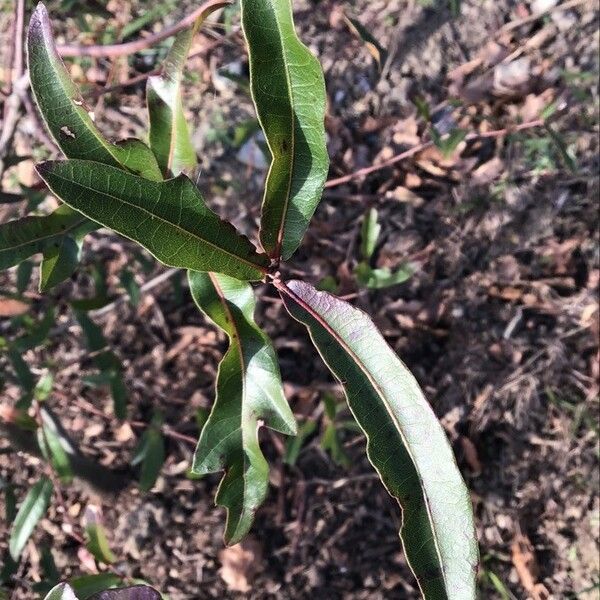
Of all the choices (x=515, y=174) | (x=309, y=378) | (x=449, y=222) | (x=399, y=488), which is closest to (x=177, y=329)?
(x=309, y=378)

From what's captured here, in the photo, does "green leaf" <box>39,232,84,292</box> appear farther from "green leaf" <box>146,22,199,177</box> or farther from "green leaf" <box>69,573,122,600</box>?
"green leaf" <box>69,573,122,600</box>

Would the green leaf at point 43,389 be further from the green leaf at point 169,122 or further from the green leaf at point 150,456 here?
the green leaf at point 169,122

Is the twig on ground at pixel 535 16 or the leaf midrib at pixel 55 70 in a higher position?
the twig on ground at pixel 535 16

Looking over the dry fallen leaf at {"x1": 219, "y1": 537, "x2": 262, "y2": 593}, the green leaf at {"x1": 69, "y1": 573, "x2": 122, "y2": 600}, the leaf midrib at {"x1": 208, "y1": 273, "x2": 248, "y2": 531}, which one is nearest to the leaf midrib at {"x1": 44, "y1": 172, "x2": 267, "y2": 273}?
the leaf midrib at {"x1": 208, "y1": 273, "x2": 248, "y2": 531}

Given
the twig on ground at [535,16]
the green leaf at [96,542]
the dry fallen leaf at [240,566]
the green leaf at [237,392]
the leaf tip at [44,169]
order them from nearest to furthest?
1. the leaf tip at [44,169]
2. the green leaf at [237,392]
3. the green leaf at [96,542]
4. the dry fallen leaf at [240,566]
5. the twig on ground at [535,16]

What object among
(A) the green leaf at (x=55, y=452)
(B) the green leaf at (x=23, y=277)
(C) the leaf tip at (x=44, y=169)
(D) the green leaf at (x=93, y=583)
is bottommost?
(D) the green leaf at (x=93, y=583)

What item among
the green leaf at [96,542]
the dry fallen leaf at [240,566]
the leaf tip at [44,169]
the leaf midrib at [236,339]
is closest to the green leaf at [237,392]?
the leaf midrib at [236,339]

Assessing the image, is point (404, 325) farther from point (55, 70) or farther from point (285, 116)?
point (55, 70)
